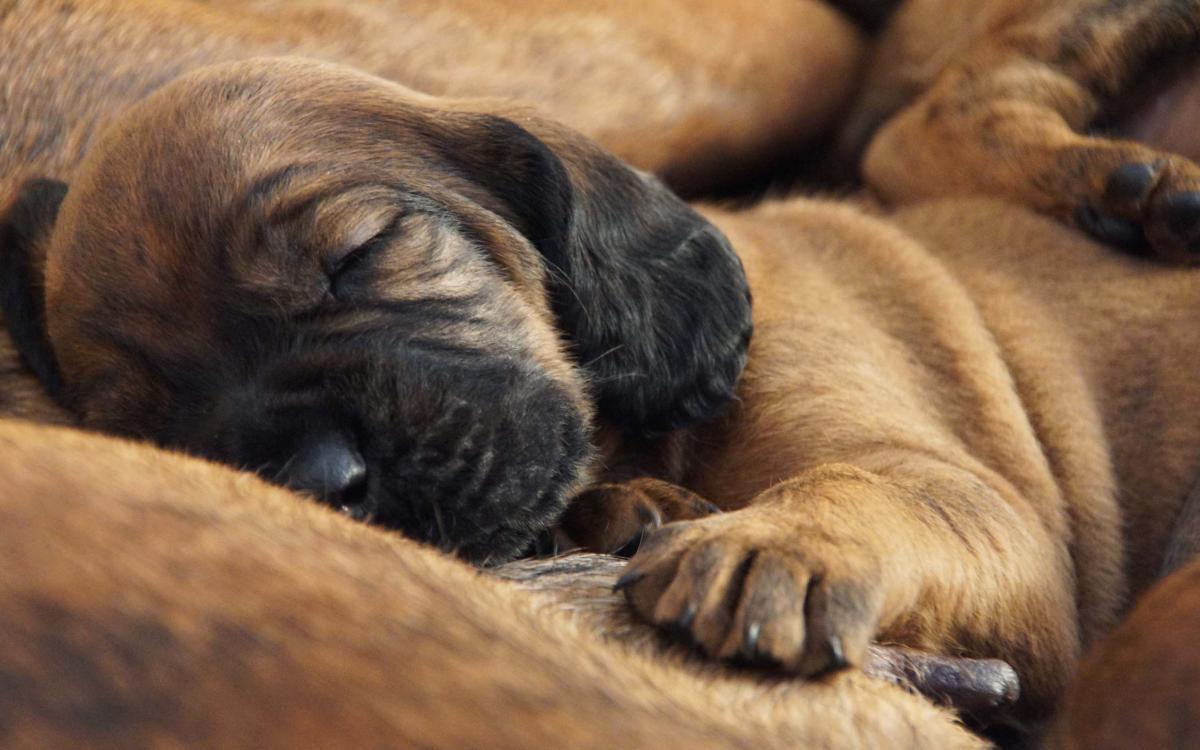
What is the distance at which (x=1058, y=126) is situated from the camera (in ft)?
13.0

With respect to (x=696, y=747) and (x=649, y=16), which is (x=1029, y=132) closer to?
(x=649, y=16)

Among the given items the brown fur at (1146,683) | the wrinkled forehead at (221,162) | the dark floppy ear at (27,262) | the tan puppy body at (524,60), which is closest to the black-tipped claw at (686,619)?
the brown fur at (1146,683)

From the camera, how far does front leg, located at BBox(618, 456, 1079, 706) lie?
1.90 metres

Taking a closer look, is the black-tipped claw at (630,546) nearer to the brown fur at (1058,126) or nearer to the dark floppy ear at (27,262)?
the dark floppy ear at (27,262)

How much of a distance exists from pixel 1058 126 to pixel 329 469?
259 cm

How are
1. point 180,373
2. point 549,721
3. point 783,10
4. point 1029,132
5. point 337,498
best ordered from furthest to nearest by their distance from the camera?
point 783,10
point 1029,132
point 180,373
point 337,498
point 549,721

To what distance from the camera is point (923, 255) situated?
3.68 metres

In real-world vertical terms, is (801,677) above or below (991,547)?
above

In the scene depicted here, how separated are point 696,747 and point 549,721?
0.17 metres

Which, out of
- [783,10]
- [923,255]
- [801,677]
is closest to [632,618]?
[801,677]

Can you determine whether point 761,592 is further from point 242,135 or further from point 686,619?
point 242,135

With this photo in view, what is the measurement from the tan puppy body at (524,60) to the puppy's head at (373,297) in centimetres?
52

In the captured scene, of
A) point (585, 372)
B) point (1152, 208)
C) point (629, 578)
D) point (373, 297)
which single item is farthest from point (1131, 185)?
point (629, 578)

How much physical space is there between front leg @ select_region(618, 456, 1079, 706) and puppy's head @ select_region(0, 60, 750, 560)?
448mm
